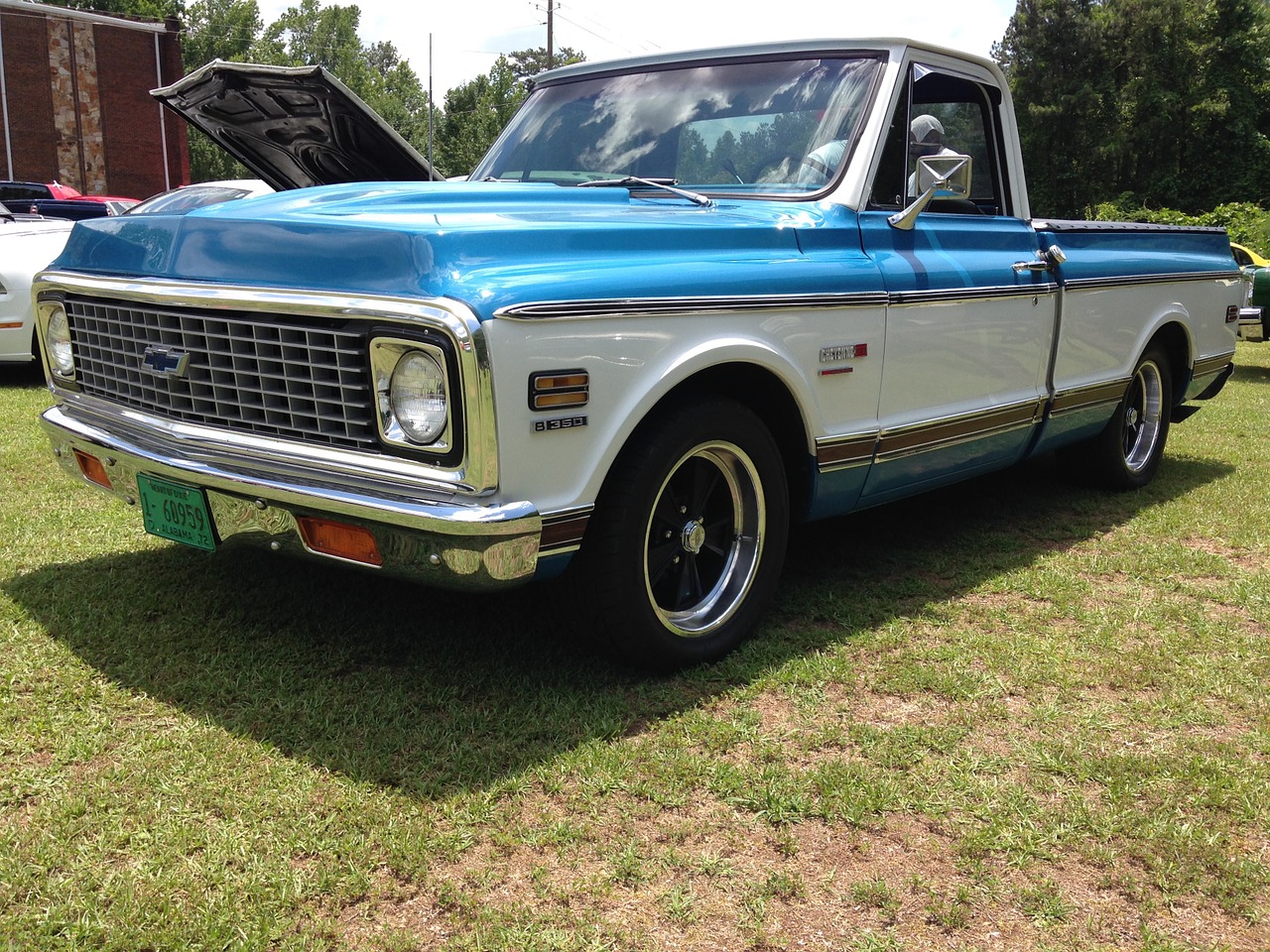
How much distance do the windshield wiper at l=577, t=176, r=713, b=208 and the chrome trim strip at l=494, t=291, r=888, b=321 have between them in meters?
0.47

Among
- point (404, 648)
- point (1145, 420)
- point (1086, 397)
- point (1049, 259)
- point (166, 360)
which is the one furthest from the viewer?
point (1145, 420)

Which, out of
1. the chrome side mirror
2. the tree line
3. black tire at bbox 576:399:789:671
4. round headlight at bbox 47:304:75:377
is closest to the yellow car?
the chrome side mirror

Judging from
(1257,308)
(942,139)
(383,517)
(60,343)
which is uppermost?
(942,139)

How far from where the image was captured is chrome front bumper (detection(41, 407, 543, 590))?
8.78ft

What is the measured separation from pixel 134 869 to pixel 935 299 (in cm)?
300

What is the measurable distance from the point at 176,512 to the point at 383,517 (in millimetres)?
845

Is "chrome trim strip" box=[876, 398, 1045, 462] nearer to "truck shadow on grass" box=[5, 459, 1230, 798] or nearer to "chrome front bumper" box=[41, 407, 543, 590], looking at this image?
"truck shadow on grass" box=[5, 459, 1230, 798]

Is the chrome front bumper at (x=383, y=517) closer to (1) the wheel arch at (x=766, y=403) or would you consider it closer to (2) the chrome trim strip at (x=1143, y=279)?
(1) the wheel arch at (x=766, y=403)

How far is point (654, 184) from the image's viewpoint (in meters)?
3.83

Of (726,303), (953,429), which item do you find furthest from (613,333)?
(953,429)

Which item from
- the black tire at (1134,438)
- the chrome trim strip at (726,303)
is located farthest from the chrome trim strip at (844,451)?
the black tire at (1134,438)

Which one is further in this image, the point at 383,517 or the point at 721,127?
the point at 721,127

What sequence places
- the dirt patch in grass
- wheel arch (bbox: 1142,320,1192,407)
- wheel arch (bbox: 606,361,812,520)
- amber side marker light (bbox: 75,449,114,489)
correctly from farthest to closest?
wheel arch (bbox: 1142,320,1192,407) → amber side marker light (bbox: 75,449,114,489) → wheel arch (bbox: 606,361,812,520) → the dirt patch in grass

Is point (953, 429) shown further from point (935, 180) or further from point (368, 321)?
point (368, 321)
